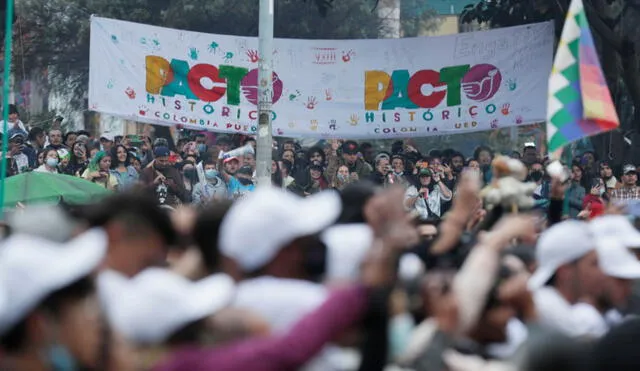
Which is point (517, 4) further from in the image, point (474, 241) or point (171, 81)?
point (474, 241)

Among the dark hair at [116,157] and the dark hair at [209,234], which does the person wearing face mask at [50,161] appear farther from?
the dark hair at [209,234]

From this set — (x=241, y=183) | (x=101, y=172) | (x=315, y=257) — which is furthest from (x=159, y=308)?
(x=241, y=183)

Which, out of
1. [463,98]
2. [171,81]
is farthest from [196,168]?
[463,98]

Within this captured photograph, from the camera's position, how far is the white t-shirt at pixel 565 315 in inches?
181

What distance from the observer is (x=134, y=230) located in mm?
4617

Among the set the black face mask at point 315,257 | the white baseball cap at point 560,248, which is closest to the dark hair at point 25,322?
the black face mask at point 315,257

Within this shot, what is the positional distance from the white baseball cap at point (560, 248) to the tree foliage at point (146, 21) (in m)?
23.6

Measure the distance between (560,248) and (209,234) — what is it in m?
1.30

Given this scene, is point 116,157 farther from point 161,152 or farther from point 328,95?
point 328,95

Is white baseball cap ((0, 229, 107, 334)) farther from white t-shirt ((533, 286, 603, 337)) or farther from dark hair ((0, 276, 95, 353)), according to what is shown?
white t-shirt ((533, 286, 603, 337))

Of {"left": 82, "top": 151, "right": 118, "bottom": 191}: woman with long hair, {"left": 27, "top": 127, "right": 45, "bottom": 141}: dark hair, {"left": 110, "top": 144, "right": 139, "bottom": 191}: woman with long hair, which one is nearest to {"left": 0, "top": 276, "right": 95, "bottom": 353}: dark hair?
{"left": 82, "top": 151, "right": 118, "bottom": 191}: woman with long hair

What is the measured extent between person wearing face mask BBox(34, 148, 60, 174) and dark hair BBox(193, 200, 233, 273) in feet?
30.1

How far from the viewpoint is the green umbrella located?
401 inches

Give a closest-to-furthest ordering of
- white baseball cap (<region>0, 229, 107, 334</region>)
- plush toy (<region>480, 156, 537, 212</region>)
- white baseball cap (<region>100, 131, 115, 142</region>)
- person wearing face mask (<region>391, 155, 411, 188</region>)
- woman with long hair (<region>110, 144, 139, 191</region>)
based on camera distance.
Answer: white baseball cap (<region>0, 229, 107, 334</region>) < plush toy (<region>480, 156, 537, 212</region>) < woman with long hair (<region>110, 144, 139, 191</region>) < person wearing face mask (<region>391, 155, 411, 188</region>) < white baseball cap (<region>100, 131, 115, 142</region>)
